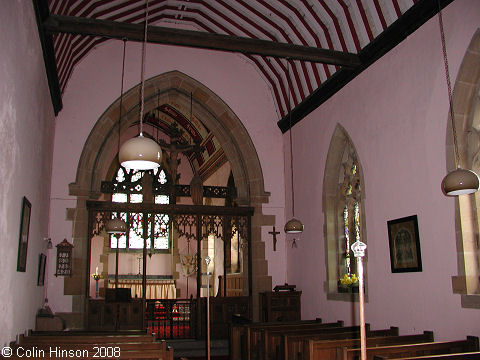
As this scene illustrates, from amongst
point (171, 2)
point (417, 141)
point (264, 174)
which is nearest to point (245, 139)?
point (264, 174)

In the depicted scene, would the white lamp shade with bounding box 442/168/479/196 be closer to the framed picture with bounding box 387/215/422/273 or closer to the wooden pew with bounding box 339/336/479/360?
the wooden pew with bounding box 339/336/479/360

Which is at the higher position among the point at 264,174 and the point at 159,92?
the point at 159,92

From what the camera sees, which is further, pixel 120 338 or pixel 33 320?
pixel 33 320

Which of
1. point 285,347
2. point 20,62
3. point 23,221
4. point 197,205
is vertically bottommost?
point 285,347

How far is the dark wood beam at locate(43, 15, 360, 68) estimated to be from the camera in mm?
5934

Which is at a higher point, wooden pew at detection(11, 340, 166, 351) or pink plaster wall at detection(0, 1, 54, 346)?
pink plaster wall at detection(0, 1, 54, 346)

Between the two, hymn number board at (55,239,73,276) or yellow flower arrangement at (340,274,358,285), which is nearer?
yellow flower arrangement at (340,274,358,285)

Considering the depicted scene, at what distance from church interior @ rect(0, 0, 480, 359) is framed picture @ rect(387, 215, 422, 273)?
0.07 ft

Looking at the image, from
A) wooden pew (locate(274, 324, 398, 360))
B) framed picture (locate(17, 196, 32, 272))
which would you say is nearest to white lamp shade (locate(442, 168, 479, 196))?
wooden pew (locate(274, 324, 398, 360))

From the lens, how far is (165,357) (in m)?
4.03

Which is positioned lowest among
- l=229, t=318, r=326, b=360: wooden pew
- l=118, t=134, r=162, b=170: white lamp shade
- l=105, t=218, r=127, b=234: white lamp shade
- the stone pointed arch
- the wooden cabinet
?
l=229, t=318, r=326, b=360: wooden pew

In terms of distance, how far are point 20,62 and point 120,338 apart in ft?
8.82

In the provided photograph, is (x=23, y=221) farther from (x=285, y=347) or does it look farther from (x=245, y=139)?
(x=245, y=139)

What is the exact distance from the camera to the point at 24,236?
16.4ft
